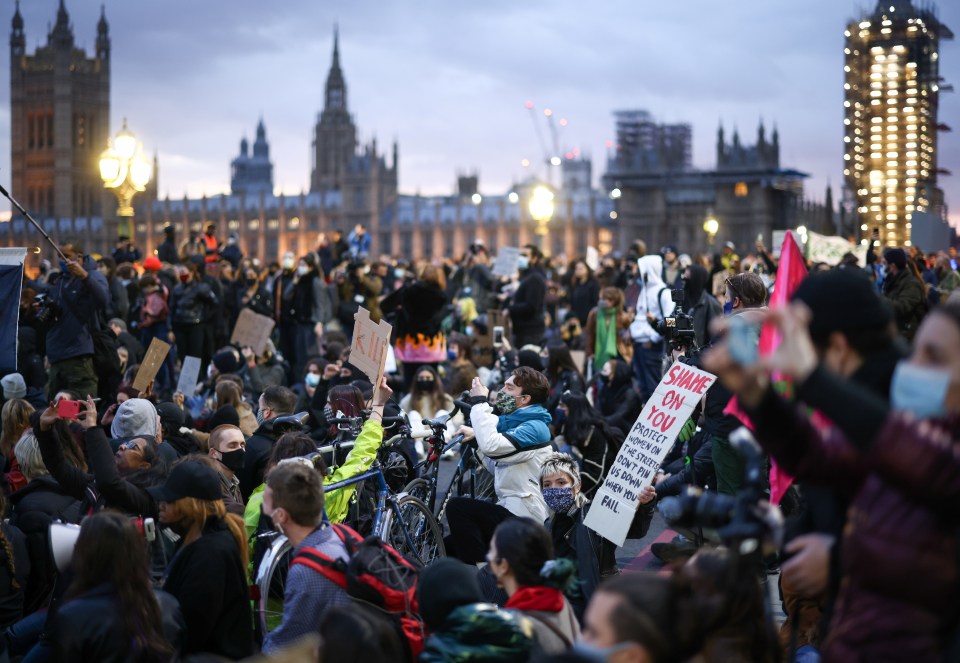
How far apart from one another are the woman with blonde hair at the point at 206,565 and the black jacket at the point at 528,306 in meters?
8.74

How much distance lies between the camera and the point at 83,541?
13.8 feet

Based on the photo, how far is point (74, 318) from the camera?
10.3m

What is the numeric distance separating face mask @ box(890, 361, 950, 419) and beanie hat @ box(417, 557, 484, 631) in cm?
161

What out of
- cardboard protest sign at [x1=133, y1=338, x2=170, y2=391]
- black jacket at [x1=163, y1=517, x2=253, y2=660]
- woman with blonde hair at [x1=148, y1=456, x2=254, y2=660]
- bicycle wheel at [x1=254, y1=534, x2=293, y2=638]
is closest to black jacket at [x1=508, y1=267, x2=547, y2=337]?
cardboard protest sign at [x1=133, y1=338, x2=170, y2=391]

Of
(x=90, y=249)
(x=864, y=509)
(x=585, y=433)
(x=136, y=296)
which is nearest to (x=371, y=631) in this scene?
(x=864, y=509)

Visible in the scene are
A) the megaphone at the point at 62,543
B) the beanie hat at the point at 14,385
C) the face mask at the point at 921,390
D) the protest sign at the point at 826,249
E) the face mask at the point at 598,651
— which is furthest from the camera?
the protest sign at the point at 826,249

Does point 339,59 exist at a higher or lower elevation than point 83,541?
higher

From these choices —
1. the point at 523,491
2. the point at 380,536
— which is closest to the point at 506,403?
the point at 523,491

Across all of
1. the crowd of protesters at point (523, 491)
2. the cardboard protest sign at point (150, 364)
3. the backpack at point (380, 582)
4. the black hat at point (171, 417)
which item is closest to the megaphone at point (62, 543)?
the crowd of protesters at point (523, 491)

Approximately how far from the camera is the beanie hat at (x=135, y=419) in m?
6.48

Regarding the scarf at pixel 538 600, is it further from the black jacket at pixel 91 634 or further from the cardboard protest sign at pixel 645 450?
the cardboard protest sign at pixel 645 450

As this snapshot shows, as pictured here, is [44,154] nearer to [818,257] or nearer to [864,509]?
[818,257]

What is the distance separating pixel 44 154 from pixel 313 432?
332ft

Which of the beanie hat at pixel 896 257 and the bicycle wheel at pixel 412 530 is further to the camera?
the beanie hat at pixel 896 257
